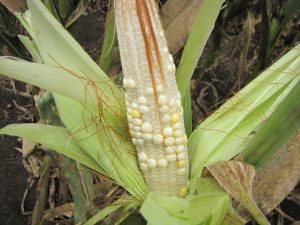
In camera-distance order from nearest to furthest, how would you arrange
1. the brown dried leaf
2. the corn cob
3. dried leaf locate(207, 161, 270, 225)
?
dried leaf locate(207, 161, 270, 225)
the corn cob
the brown dried leaf

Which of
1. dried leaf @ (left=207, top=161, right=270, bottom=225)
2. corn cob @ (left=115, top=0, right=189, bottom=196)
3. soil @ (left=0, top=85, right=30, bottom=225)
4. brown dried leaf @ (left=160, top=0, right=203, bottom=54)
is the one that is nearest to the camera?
dried leaf @ (left=207, top=161, right=270, bottom=225)

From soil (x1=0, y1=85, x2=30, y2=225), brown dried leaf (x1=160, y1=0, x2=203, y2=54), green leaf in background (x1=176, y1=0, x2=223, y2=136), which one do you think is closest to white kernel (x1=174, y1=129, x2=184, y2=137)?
green leaf in background (x1=176, y1=0, x2=223, y2=136)

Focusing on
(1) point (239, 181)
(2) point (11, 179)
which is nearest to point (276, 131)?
(1) point (239, 181)

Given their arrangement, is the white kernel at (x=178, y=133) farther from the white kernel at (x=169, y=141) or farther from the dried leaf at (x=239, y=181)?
the dried leaf at (x=239, y=181)

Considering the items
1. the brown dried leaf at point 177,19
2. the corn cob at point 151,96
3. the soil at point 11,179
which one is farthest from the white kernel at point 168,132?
the soil at point 11,179

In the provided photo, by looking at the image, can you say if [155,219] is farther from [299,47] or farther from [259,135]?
[299,47]

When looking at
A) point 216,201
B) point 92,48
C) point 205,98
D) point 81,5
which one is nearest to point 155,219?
point 216,201

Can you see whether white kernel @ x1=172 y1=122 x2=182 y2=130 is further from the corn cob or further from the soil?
the soil

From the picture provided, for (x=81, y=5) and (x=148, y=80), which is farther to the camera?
(x=81, y=5)

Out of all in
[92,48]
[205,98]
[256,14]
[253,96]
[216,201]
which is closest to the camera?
[216,201]
